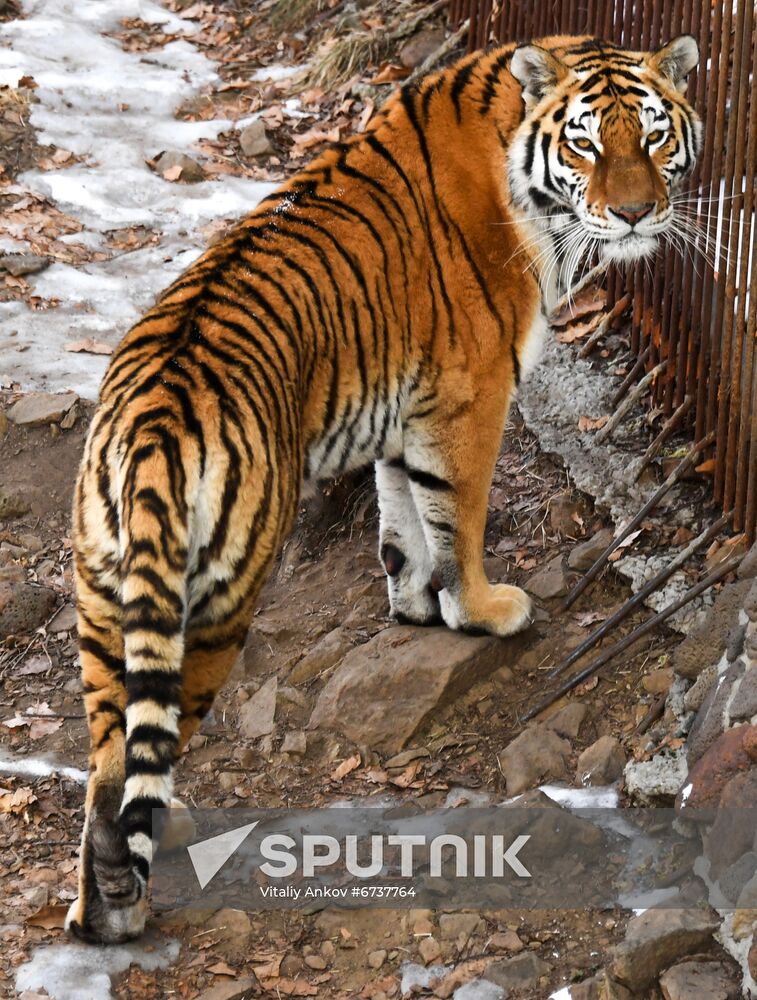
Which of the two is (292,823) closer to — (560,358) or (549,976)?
(549,976)

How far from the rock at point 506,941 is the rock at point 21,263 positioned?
4898mm

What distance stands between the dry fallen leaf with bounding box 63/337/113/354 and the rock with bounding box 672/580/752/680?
11.9 feet

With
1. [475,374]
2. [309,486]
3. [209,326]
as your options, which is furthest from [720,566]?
[209,326]

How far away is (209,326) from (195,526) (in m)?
0.66

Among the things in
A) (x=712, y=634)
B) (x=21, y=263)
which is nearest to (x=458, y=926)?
(x=712, y=634)

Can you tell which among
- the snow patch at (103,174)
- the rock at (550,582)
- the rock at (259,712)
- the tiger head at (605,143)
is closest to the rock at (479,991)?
the rock at (259,712)

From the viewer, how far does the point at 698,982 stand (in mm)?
3100

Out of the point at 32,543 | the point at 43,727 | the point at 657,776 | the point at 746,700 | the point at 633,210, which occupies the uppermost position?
the point at 633,210

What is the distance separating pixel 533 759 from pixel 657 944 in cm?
114

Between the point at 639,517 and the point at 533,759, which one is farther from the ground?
the point at 639,517

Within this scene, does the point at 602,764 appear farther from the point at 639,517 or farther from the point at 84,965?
the point at 84,965

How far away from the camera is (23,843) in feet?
14.0

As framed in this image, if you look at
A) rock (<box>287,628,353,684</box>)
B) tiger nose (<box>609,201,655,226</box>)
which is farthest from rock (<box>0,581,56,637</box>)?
tiger nose (<box>609,201,655,226</box>)

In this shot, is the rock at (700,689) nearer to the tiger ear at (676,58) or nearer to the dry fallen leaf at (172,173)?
the tiger ear at (676,58)
